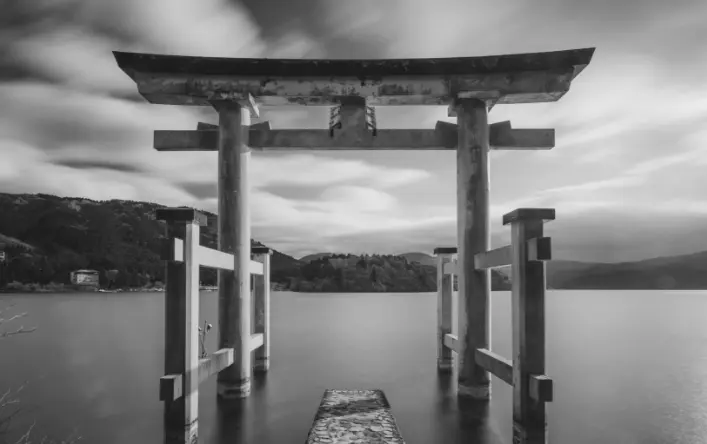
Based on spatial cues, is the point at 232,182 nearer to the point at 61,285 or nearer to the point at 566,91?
the point at 566,91

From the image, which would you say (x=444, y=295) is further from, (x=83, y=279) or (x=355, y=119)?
(x=83, y=279)

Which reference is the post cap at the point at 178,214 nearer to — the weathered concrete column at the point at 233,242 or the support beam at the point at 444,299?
the weathered concrete column at the point at 233,242

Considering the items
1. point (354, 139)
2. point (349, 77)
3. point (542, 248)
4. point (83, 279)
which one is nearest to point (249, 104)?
point (349, 77)

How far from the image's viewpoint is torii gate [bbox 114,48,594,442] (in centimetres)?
756

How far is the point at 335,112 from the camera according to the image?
27.0ft

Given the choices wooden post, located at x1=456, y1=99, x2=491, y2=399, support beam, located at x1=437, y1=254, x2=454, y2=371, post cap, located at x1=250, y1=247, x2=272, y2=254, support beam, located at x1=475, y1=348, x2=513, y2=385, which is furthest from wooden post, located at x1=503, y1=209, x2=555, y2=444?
post cap, located at x1=250, y1=247, x2=272, y2=254

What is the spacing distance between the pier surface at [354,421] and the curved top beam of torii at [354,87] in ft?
12.6

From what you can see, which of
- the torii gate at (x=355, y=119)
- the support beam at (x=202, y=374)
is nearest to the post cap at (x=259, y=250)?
the torii gate at (x=355, y=119)

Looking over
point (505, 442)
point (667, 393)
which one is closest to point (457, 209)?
point (505, 442)

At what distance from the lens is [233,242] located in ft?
25.5

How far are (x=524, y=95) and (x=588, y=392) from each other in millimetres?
7714

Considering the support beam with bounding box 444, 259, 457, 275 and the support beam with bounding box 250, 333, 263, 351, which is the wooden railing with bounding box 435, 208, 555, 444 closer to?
the support beam with bounding box 444, 259, 457, 275

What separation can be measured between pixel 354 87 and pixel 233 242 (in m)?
3.00

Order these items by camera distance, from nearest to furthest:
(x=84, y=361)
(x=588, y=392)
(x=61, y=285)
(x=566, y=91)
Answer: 1. (x=566, y=91)
2. (x=588, y=392)
3. (x=84, y=361)
4. (x=61, y=285)
